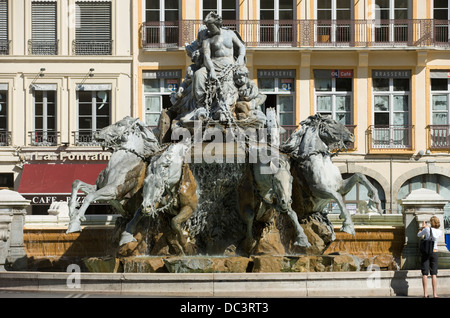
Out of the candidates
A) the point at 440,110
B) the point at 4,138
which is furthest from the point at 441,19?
the point at 4,138

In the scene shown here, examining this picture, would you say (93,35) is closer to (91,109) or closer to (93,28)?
(93,28)

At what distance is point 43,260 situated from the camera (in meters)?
22.7

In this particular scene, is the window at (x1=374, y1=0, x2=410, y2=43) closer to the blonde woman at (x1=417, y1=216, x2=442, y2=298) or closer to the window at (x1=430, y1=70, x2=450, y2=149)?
the window at (x1=430, y1=70, x2=450, y2=149)

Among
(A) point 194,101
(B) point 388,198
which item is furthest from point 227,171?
(B) point 388,198

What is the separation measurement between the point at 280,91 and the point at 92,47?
7869mm

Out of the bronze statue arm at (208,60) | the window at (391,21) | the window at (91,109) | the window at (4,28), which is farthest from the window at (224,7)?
the bronze statue arm at (208,60)

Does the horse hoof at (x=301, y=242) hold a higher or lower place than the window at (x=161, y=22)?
lower

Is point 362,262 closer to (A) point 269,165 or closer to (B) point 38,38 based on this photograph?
(A) point 269,165

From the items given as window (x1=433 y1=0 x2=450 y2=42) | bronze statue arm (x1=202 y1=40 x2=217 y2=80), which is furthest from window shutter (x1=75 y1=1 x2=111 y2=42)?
bronze statue arm (x1=202 y1=40 x2=217 y2=80)

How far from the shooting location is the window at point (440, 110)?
147 feet

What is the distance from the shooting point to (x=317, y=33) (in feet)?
148

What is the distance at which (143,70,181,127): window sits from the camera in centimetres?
4503

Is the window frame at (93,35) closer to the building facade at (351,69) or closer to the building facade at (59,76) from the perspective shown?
the building facade at (59,76)

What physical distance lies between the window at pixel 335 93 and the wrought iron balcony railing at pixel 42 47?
34.9 feet
